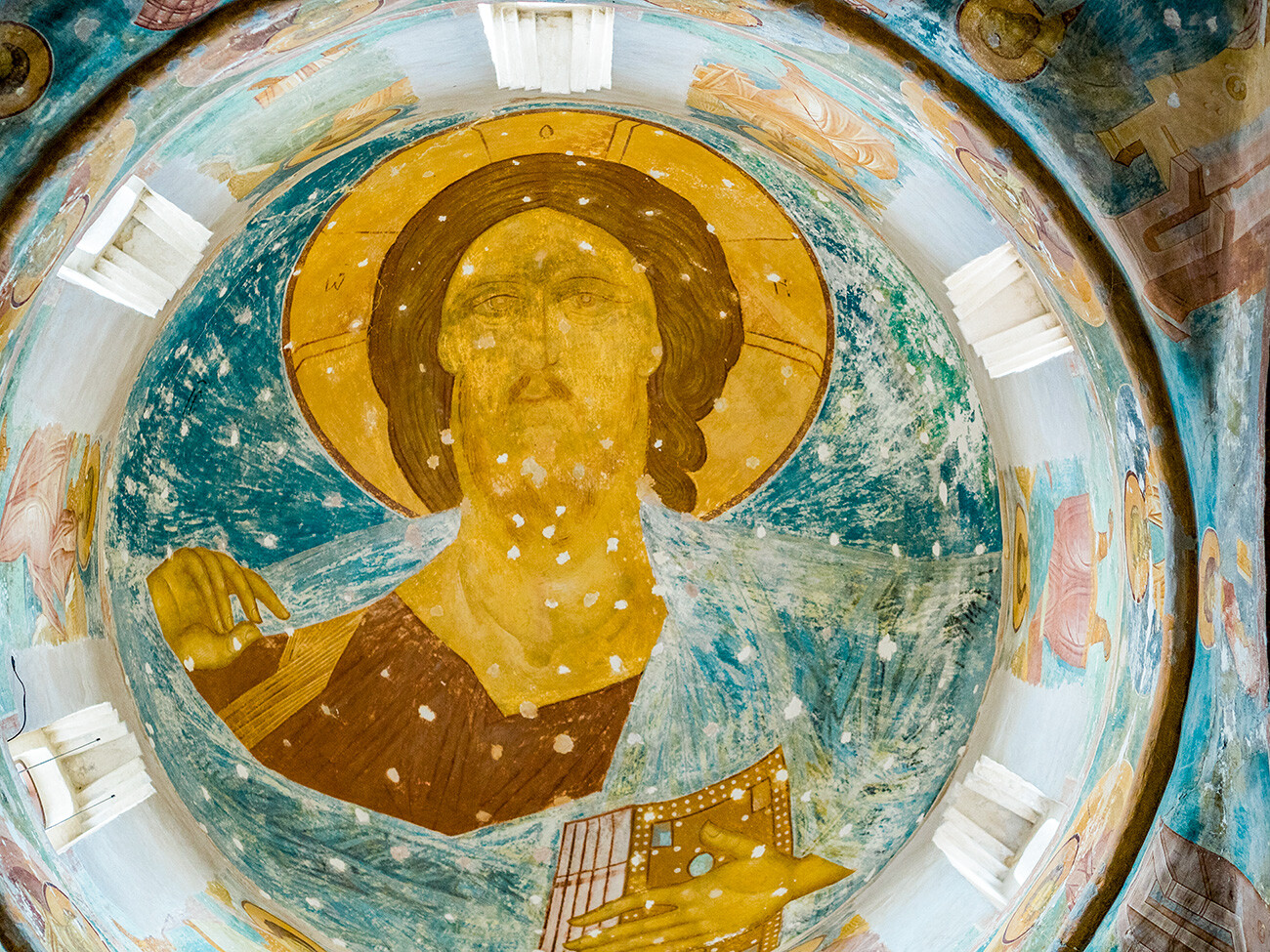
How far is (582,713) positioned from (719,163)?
413 centimetres

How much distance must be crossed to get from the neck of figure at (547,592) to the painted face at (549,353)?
0.53 feet

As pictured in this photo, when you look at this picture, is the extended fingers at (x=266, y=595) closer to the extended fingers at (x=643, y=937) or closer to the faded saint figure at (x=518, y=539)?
the faded saint figure at (x=518, y=539)

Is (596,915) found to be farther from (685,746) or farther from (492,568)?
(492,568)

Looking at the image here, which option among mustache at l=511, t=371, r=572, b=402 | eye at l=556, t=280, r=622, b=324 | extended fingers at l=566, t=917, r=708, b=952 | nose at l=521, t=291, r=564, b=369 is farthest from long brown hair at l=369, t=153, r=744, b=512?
extended fingers at l=566, t=917, r=708, b=952

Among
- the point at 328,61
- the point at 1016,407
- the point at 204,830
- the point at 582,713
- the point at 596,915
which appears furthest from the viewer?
the point at 582,713

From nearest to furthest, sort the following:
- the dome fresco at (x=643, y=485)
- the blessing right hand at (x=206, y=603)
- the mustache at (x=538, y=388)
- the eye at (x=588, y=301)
A: the dome fresco at (x=643, y=485)
the blessing right hand at (x=206, y=603)
the eye at (x=588, y=301)
the mustache at (x=538, y=388)

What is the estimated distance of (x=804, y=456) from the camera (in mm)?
6938

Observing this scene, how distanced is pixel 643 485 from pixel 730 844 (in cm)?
267

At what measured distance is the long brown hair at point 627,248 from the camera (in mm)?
6789

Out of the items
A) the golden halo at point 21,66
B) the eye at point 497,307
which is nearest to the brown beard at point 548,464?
the eye at point 497,307

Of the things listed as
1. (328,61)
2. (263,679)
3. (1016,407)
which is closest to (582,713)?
(263,679)

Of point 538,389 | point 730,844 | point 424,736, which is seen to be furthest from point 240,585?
point 730,844

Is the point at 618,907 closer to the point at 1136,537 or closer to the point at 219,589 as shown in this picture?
the point at 219,589

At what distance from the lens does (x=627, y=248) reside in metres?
7.07
